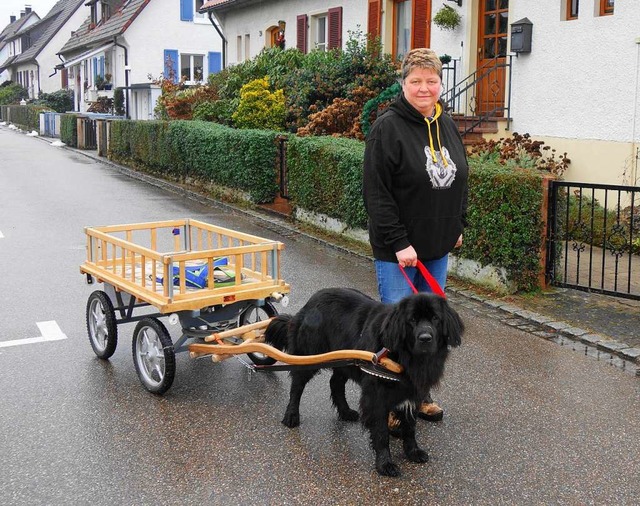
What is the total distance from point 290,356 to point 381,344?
0.71 m

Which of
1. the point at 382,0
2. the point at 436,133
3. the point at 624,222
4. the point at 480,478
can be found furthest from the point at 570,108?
the point at 480,478

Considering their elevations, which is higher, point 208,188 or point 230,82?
point 230,82

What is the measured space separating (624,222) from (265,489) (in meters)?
7.62

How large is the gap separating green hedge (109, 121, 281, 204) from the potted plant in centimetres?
413

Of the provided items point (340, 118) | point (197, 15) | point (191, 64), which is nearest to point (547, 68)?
point (340, 118)

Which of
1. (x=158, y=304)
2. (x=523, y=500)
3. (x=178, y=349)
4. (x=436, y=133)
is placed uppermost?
(x=436, y=133)

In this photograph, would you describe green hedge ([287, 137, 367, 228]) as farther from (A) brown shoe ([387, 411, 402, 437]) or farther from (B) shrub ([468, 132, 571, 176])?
(A) brown shoe ([387, 411, 402, 437])

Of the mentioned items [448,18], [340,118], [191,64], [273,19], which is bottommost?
[340,118]

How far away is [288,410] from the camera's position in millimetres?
5203

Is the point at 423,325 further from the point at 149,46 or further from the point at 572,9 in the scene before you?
the point at 149,46

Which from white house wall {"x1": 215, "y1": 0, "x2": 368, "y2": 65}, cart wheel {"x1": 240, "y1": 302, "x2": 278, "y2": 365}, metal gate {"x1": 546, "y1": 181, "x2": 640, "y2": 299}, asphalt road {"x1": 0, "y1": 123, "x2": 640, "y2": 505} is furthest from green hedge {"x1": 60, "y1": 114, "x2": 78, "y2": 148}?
cart wheel {"x1": 240, "y1": 302, "x2": 278, "y2": 365}

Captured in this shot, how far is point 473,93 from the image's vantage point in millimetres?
16062

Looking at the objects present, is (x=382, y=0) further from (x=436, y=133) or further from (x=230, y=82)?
(x=436, y=133)

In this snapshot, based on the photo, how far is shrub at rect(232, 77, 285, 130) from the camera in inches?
725
